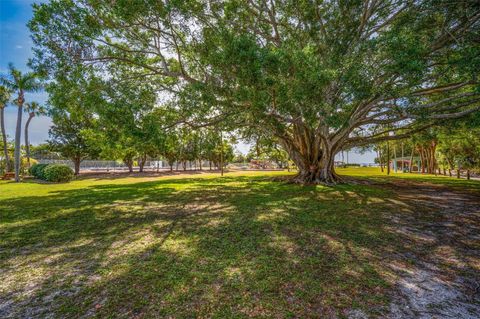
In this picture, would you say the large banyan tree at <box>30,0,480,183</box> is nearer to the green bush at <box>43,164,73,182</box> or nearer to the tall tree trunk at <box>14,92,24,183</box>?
the green bush at <box>43,164,73,182</box>

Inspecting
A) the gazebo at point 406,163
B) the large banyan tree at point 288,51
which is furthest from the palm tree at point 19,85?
the gazebo at point 406,163

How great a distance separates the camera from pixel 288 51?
780 cm

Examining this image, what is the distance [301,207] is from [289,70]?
4.41 metres

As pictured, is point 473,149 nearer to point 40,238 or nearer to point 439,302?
point 439,302

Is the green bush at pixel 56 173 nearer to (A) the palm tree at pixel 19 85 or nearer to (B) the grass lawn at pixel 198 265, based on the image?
(A) the palm tree at pixel 19 85

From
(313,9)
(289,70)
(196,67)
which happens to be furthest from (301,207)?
(313,9)

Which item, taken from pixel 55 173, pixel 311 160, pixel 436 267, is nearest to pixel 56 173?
pixel 55 173

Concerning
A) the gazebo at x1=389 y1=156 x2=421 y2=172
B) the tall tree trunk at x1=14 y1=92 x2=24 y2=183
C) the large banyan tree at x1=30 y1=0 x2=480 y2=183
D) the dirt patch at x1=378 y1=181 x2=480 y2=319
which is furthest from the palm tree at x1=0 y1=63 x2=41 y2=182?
the gazebo at x1=389 y1=156 x2=421 y2=172

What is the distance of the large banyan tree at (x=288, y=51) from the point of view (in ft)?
24.6

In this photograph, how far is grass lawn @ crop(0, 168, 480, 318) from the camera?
254cm

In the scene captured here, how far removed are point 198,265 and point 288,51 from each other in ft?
22.7

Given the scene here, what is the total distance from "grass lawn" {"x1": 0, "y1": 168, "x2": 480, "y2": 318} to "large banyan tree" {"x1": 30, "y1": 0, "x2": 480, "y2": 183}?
419 centimetres

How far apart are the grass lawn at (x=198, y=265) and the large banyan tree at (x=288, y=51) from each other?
419cm

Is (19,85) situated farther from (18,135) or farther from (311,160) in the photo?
(311,160)
